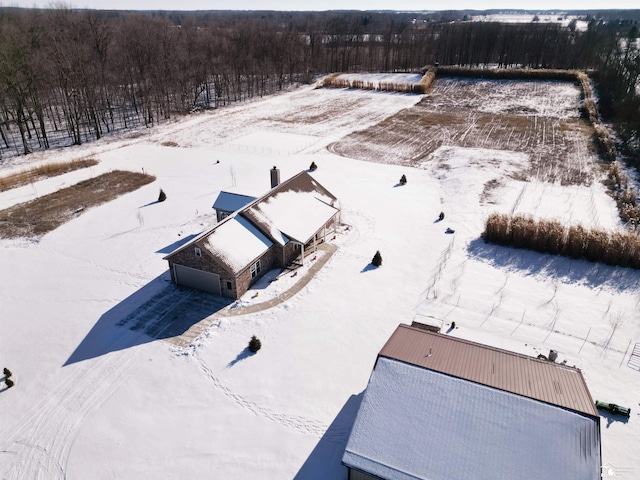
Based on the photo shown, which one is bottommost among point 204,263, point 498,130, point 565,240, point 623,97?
point 565,240

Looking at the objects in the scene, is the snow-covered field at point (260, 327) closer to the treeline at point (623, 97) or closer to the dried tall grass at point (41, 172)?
the dried tall grass at point (41, 172)

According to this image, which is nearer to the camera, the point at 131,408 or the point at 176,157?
the point at 131,408

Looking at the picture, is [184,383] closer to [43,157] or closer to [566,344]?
[566,344]

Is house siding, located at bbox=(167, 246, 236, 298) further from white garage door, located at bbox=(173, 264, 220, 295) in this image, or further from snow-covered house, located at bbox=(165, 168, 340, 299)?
white garage door, located at bbox=(173, 264, 220, 295)

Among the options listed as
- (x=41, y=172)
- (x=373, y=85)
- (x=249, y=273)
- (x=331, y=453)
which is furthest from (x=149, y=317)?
(x=373, y=85)

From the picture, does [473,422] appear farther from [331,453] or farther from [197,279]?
[197,279]

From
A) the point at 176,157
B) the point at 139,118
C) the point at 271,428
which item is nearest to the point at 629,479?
the point at 271,428

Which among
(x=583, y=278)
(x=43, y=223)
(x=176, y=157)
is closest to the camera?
(x=583, y=278)
